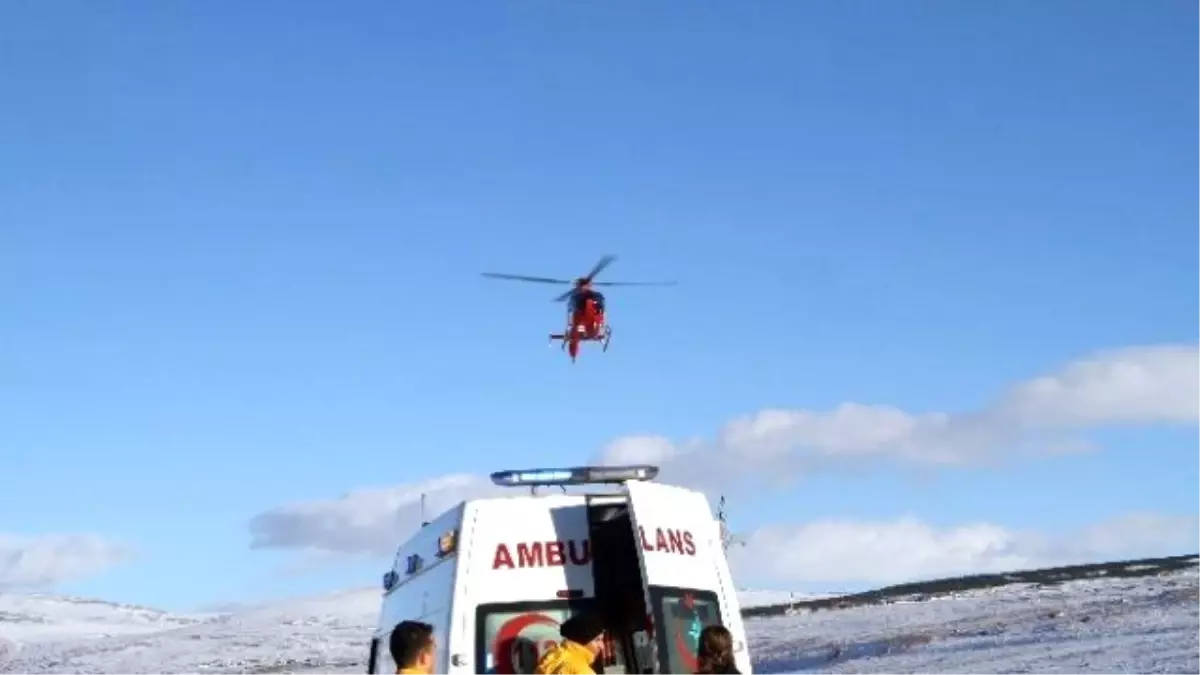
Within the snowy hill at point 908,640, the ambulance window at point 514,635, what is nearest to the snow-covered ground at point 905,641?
the snowy hill at point 908,640

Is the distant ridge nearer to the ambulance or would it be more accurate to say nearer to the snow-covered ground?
the snow-covered ground

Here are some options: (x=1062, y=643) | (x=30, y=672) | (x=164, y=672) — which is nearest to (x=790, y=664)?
(x=1062, y=643)

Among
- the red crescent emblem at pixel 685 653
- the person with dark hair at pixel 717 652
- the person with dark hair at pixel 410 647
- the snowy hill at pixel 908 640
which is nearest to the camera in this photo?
the person with dark hair at pixel 410 647

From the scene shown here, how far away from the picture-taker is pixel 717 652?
277 inches

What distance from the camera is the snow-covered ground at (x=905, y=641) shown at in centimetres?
2483

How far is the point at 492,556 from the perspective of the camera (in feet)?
31.2

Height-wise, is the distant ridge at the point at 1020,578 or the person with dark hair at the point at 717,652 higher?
the distant ridge at the point at 1020,578

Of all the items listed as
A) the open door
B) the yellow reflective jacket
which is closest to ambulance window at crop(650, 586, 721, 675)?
the open door

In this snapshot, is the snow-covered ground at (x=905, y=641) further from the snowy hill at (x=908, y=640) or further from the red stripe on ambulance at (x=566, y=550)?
the red stripe on ambulance at (x=566, y=550)

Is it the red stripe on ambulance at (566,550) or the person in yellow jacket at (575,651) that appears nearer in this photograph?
the person in yellow jacket at (575,651)

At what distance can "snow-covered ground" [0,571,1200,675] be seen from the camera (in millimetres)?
24828

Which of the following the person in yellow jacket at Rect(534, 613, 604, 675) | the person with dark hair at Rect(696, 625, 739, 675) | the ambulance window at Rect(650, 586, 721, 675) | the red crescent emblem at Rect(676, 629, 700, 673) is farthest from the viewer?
the red crescent emblem at Rect(676, 629, 700, 673)

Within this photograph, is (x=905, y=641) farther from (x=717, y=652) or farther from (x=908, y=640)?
(x=717, y=652)

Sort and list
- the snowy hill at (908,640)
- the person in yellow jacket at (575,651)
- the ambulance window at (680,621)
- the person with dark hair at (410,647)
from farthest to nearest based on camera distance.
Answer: the snowy hill at (908,640)
the ambulance window at (680,621)
the person in yellow jacket at (575,651)
the person with dark hair at (410,647)
